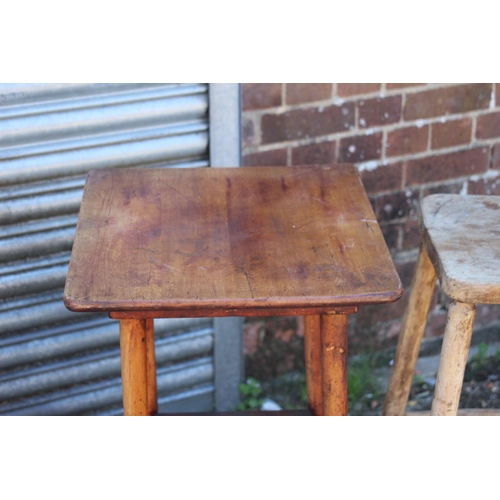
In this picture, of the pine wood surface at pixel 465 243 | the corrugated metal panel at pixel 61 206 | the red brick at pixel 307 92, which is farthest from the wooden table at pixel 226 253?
the red brick at pixel 307 92

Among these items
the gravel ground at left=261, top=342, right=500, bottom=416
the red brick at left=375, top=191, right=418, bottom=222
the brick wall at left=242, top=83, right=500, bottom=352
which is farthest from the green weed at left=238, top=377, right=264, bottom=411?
the red brick at left=375, top=191, right=418, bottom=222

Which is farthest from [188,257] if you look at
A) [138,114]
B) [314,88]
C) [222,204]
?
[314,88]

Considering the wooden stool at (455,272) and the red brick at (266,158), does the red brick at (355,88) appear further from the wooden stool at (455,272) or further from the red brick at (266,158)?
the wooden stool at (455,272)

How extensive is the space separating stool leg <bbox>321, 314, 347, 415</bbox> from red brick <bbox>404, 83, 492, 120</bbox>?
1.08 m

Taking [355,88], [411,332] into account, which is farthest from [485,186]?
[411,332]

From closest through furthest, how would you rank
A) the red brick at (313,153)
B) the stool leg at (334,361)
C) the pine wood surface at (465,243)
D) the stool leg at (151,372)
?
the pine wood surface at (465,243)
the stool leg at (334,361)
the stool leg at (151,372)
the red brick at (313,153)

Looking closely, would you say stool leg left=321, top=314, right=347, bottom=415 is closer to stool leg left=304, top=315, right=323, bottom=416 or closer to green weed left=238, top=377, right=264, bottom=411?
stool leg left=304, top=315, right=323, bottom=416

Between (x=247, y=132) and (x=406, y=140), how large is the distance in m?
0.57

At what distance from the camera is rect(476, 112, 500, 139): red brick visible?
8.06 feet

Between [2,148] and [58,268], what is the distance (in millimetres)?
404

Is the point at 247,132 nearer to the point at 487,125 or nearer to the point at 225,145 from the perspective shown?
the point at 225,145

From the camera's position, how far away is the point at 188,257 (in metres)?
1.41

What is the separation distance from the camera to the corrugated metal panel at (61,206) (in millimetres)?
2033

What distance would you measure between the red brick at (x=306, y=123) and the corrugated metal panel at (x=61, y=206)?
0.68 ft
